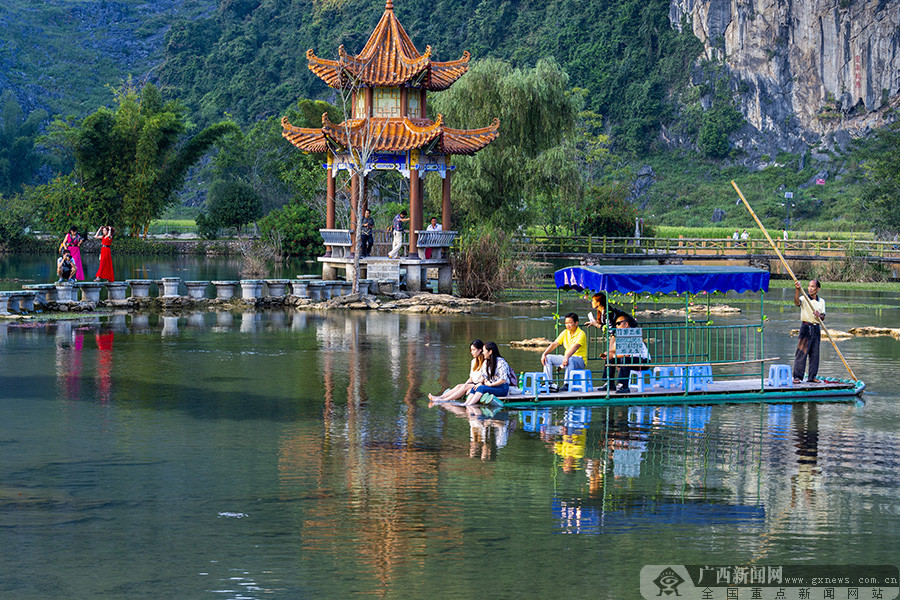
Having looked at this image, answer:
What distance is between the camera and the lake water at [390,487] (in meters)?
8.78

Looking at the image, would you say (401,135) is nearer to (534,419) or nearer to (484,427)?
(534,419)

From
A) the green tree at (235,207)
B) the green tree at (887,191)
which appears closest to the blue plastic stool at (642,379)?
the green tree at (887,191)

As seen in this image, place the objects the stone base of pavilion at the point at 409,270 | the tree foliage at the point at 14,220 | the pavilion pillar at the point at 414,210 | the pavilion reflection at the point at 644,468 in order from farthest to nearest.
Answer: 1. the tree foliage at the point at 14,220
2. the pavilion pillar at the point at 414,210
3. the stone base of pavilion at the point at 409,270
4. the pavilion reflection at the point at 644,468

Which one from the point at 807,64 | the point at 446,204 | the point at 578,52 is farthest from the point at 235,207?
the point at 807,64

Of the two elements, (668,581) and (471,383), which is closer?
(668,581)

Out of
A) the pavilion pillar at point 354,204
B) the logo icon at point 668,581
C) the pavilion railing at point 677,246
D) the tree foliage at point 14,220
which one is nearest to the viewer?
the logo icon at point 668,581

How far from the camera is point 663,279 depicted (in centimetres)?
1686

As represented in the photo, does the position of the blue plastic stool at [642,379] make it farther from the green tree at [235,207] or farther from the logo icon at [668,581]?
the green tree at [235,207]

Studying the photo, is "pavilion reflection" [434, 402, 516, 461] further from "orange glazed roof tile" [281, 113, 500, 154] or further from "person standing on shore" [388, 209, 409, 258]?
"person standing on shore" [388, 209, 409, 258]

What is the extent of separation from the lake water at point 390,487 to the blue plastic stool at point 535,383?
619 millimetres

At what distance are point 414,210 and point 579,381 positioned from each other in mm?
21257

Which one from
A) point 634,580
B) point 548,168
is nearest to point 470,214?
point 548,168

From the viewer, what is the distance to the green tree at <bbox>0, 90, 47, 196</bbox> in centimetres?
10031

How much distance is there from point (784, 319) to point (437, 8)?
337 feet
